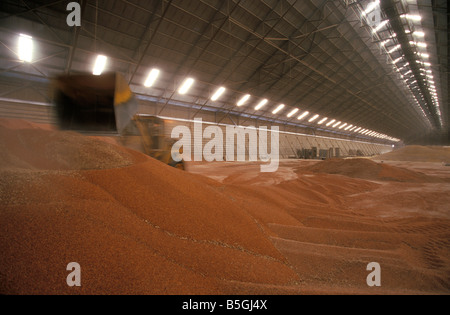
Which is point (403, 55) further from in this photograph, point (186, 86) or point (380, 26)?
point (186, 86)

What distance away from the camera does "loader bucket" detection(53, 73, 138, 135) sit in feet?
11.8

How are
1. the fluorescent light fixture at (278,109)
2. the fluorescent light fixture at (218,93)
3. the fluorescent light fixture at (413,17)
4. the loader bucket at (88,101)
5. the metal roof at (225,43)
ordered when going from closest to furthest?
the loader bucket at (88,101) → the metal roof at (225,43) → the fluorescent light fixture at (413,17) → the fluorescent light fixture at (218,93) → the fluorescent light fixture at (278,109)

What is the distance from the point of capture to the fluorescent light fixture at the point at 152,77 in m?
12.9

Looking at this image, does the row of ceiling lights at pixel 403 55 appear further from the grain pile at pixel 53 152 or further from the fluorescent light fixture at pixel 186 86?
the grain pile at pixel 53 152

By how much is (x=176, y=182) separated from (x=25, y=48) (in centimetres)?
1308

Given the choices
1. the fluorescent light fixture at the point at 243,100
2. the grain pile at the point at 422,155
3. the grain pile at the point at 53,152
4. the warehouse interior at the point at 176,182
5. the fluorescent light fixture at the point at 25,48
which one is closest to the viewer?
the warehouse interior at the point at 176,182

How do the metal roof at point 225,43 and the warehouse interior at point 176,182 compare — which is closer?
the warehouse interior at point 176,182

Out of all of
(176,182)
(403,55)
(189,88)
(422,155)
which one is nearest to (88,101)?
(176,182)

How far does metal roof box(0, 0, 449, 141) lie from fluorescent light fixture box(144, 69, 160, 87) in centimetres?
38

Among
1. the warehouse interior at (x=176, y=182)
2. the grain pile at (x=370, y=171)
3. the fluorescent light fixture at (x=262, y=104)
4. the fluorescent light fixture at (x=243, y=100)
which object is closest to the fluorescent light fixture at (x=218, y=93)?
the warehouse interior at (x=176, y=182)

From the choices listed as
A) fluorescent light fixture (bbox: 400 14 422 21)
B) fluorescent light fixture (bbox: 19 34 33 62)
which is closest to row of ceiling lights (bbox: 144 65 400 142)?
fluorescent light fixture (bbox: 19 34 33 62)

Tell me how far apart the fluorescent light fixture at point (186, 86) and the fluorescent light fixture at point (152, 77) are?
2034mm

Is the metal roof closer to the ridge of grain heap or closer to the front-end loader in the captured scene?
the front-end loader
